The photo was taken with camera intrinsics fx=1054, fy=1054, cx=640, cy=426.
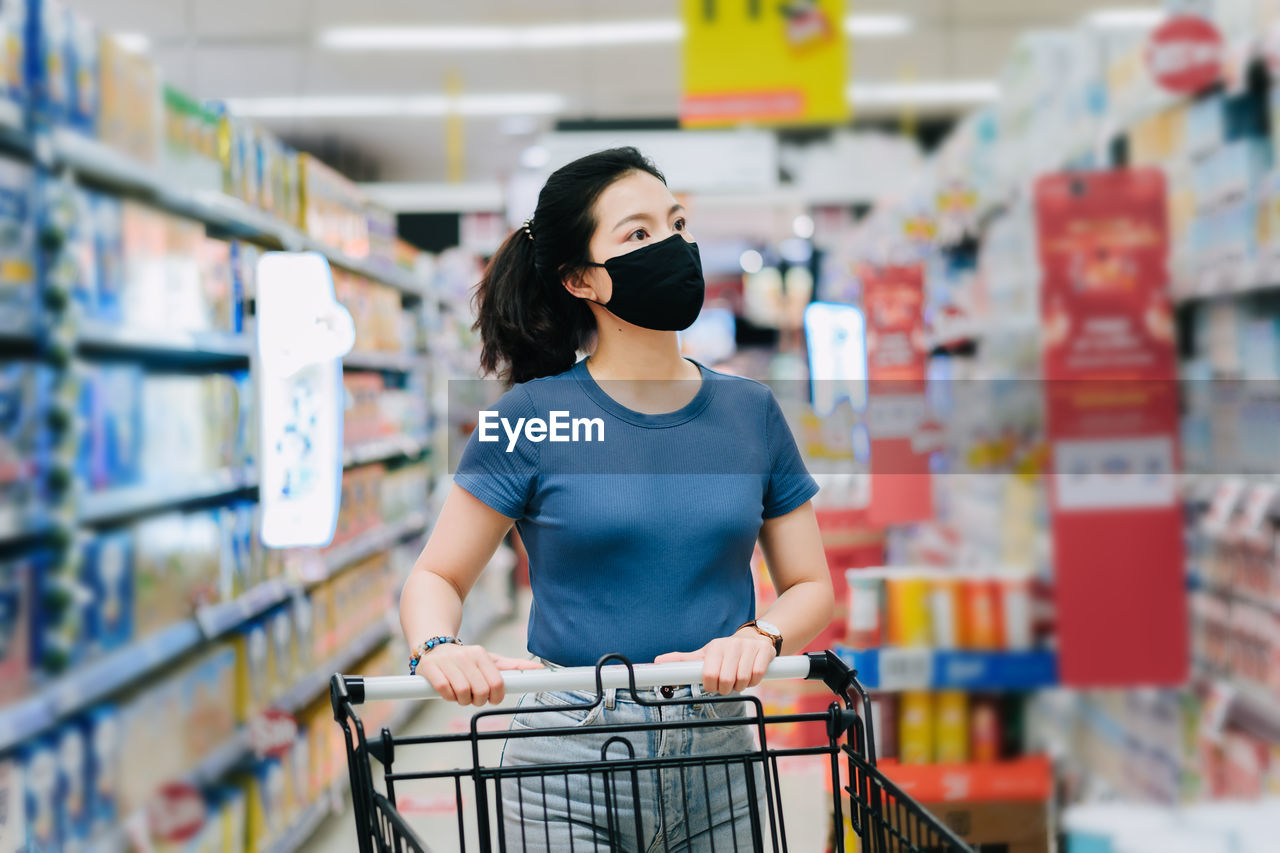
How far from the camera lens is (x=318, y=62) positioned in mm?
7105

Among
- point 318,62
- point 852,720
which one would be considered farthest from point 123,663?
point 318,62

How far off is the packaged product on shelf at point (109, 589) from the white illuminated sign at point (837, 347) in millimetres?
2818

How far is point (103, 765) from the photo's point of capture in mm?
2396

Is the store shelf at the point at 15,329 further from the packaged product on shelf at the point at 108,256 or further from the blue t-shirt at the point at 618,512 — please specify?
the blue t-shirt at the point at 618,512

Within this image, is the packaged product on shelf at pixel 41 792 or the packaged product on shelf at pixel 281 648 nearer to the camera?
the packaged product on shelf at pixel 41 792

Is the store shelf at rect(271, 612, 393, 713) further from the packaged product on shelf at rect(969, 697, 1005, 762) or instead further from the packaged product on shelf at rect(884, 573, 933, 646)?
the packaged product on shelf at rect(969, 697, 1005, 762)

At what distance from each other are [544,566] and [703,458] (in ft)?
0.81

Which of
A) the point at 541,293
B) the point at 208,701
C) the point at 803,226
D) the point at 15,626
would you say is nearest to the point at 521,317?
the point at 541,293

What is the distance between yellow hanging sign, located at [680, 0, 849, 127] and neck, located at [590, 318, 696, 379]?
2810mm

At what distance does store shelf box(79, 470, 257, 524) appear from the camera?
2297 mm

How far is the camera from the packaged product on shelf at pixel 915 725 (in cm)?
297

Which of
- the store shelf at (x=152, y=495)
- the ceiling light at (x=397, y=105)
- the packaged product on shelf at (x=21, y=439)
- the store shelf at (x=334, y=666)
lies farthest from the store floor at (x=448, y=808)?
the ceiling light at (x=397, y=105)

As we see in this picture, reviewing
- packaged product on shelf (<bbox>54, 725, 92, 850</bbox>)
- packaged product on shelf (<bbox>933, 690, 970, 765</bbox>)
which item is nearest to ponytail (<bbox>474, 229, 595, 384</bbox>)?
packaged product on shelf (<bbox>54, 725, 92, 850</bbox>)

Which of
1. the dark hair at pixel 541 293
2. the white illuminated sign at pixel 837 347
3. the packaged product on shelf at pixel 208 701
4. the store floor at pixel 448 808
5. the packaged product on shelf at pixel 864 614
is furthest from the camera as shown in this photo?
the white illuminated sign at pixel 837 347
